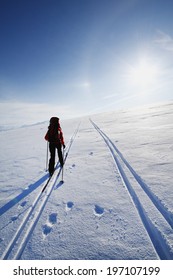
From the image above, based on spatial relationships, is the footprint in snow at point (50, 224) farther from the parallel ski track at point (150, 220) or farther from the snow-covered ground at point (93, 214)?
the parallel ski track at point (150, 220)

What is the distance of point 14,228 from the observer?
380 centimetres

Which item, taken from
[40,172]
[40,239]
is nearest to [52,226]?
[40,239]

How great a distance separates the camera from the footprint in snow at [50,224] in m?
3.61

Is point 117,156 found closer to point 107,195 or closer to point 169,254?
point 107,195

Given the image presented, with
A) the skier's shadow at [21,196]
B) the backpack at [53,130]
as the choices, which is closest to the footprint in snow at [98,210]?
the skier's shadow at [21,196]

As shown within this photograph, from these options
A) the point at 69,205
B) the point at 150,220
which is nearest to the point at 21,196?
the point at 69,205

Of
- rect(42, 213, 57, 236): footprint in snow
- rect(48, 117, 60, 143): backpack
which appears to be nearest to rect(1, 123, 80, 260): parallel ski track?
rect(42, 213, 57, 236): footprint in snow

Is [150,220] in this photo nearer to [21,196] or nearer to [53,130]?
[21,196]

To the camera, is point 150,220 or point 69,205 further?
point 69,205

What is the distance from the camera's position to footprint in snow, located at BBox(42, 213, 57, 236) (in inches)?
142

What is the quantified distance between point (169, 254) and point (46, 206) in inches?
126

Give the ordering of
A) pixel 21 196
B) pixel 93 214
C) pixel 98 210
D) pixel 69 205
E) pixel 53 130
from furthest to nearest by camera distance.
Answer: pixel 53 130
pixel 21 196
pixel 69 205
pixel 98 210
pixel 93 214

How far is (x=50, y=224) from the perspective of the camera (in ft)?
12.6
